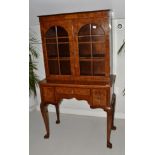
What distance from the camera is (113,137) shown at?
98.6 inches

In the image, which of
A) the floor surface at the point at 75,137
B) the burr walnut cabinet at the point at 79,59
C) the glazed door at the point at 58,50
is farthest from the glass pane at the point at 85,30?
the floor surface at the point at 75,137

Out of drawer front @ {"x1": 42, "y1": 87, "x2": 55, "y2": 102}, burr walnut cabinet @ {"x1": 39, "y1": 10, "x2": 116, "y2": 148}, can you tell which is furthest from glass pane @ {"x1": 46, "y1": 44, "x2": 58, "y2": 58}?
drawer front @ {"x1": 42, "y1": 87, "x2": 55, "y2": 102}

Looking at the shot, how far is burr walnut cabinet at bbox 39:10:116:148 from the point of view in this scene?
7.20 ft

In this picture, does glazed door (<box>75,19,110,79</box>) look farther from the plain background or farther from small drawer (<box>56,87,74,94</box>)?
the plain background

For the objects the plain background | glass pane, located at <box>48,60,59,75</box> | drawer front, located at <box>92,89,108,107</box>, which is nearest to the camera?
the plain background

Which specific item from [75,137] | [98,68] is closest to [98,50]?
[98,68]

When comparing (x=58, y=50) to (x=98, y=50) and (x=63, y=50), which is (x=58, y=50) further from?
(x=98, y=50)
